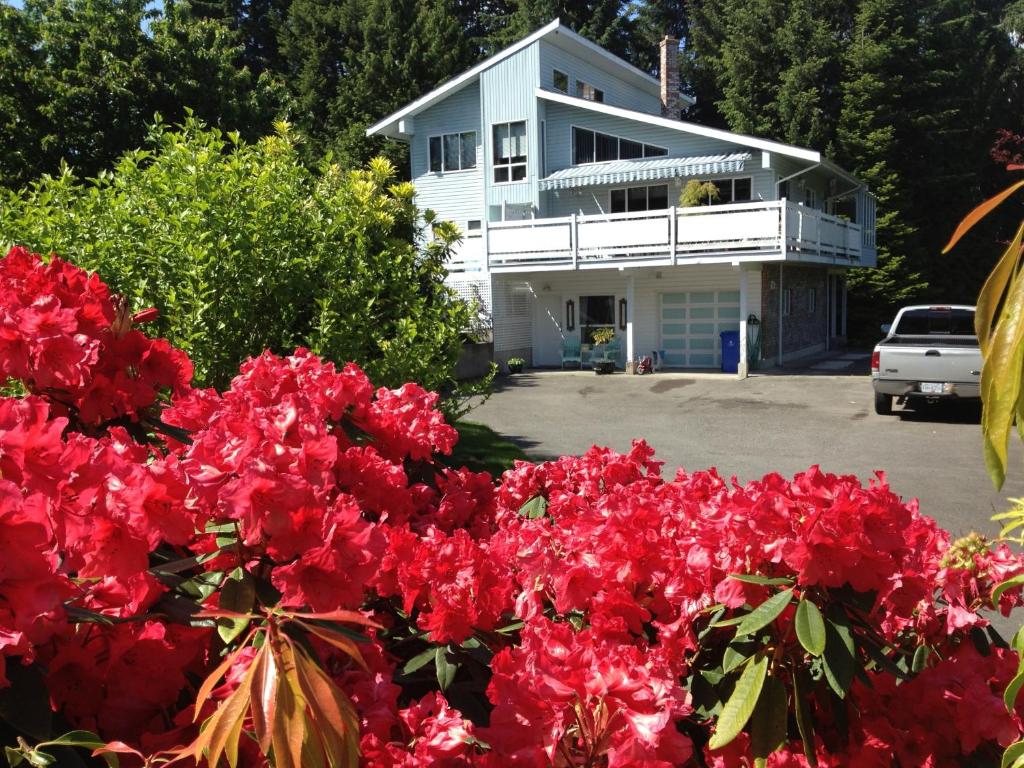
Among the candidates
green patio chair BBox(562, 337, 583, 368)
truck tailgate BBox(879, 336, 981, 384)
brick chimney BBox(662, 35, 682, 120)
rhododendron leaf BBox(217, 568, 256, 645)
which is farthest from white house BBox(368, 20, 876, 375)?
rhododendron leaf BBox(217, 568, 256, 645)

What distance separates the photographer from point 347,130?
38.1 m

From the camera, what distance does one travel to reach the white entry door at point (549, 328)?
26.7 meters

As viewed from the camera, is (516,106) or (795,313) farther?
(795,313)

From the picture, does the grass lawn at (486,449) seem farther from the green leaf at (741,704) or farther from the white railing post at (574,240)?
the white railing post at (574,240)

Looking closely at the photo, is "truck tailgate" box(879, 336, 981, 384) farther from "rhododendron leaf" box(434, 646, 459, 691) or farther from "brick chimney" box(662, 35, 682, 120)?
"brick chimney" box(662, 35, 682, 120)

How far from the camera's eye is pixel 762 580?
1.65m

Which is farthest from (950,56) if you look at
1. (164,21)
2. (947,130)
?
(164,21)

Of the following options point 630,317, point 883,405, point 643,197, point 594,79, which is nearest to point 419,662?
point 883,405

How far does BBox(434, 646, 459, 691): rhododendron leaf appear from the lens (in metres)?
1.74

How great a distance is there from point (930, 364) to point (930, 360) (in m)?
0.08

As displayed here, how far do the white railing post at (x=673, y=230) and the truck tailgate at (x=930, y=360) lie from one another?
27.1 feet

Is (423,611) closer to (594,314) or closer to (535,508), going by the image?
(535,508)

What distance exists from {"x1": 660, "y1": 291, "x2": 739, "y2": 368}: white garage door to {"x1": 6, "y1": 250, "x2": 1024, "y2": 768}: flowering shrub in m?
23.0

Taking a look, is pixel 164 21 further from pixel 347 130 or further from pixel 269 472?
pixel 269 472
